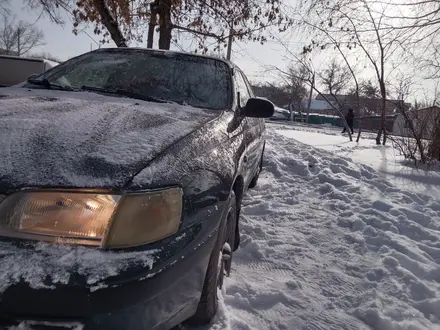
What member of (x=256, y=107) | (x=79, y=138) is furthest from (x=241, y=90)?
(x=79, y=138)

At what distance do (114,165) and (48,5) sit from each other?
13037 millimetres

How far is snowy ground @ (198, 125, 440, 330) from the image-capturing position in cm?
214

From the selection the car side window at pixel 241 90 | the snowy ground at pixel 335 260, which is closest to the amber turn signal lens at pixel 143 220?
the snowy ground at pixel 335 260

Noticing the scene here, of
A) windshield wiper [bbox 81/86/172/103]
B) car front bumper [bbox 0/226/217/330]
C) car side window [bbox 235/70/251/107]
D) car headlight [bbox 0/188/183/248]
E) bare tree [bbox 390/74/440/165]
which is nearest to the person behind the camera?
car front bumper [bbox 0/226/217/330]

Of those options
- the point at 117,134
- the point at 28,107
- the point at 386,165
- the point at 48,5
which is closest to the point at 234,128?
the point at 117,134

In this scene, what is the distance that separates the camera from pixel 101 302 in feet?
3.74

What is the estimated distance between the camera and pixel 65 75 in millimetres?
3006

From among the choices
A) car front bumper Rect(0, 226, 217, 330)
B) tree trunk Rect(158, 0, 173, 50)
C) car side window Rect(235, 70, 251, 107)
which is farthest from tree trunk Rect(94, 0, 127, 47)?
car front bumper Rect(0, 226, 217, 330)

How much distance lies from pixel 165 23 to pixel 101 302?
9.66 metres

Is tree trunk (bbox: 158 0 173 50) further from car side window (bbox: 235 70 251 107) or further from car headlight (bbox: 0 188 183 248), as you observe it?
car headlight (bbox: 0 188 183 248)

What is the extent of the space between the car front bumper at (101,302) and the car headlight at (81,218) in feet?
0.45

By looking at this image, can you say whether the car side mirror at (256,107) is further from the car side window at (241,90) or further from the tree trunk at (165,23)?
the tree trunk at (165,23)

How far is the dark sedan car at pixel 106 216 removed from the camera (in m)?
1.13

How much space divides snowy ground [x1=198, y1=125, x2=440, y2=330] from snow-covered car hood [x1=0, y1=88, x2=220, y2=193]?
101 cm
